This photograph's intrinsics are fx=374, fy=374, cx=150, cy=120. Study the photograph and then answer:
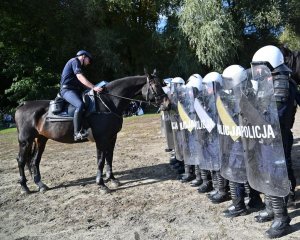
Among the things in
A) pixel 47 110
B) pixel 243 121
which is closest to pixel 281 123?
pixel 243 121

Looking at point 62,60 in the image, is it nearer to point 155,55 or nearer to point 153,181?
point 155,55

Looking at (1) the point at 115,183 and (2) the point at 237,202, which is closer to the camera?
(2) the point at 237,202

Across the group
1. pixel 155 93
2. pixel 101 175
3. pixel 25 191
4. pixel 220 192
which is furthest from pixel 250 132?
pixel 25 191

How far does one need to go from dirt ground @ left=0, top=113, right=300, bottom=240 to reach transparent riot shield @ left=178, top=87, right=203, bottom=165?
0.67 m

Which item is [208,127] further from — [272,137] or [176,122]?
[272,137]

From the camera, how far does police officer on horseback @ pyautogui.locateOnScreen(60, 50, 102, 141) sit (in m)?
7.53

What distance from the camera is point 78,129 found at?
25.1ft

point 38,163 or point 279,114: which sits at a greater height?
point 279,114

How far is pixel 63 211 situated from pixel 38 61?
97.1 ft

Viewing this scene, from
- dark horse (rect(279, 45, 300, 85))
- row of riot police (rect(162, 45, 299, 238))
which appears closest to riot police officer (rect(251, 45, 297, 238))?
row of riot police (rect(162, 45, 299, 238))

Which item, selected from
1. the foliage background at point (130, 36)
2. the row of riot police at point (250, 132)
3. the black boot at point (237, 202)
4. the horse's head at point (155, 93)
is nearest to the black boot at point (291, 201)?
the row of riot police at point (250, 132)

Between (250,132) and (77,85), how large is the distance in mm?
4548

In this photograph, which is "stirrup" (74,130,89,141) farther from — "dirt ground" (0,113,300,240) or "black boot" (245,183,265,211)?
"black boot" (245,183,265,211)

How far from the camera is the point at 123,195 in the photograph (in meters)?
7.18
